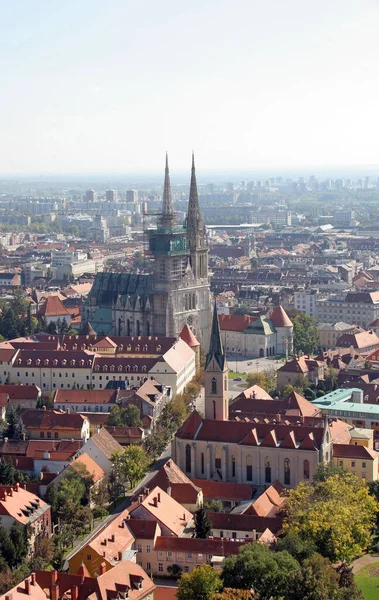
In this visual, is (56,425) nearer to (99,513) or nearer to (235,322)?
(99,513)

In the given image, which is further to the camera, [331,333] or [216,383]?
[331,333]

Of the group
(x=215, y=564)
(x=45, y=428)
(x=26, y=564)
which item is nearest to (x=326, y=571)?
(x=215, y=564)

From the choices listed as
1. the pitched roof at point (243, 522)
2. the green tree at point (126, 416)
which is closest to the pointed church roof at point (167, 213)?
the green tree at point (126, 416)

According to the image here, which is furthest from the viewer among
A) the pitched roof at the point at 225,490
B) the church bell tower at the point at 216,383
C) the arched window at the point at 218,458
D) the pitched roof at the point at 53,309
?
the pitched roof at the point at 53,309

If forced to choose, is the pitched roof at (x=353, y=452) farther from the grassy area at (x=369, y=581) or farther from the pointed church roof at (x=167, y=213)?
the pointed church roof at (x=167, y=213)

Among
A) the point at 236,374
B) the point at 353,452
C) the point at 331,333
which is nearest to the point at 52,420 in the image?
the point at 353,452

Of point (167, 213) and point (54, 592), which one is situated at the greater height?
point (167, 213)

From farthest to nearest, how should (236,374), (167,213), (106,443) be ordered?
(167,213)
(236,374)
(106,443)
